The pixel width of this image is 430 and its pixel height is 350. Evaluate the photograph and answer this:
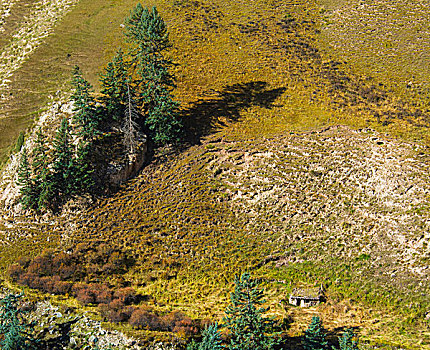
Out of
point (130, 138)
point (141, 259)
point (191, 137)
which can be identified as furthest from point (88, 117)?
point (141, 259)

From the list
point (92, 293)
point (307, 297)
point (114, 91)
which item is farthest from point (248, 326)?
point (114, 91)

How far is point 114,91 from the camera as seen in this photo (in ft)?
155

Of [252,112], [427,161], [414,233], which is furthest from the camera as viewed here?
[252,112]

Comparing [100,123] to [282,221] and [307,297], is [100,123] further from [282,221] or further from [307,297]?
[307,297]

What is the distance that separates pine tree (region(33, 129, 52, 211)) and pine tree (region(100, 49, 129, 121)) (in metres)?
8.56

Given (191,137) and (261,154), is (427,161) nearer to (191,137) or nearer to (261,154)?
(261,154)

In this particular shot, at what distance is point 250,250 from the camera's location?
3925 cm

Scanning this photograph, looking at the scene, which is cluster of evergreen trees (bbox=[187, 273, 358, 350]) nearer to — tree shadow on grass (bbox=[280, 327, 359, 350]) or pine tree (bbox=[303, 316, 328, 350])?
pine tree (bbox=[303, 316, 328, 350])

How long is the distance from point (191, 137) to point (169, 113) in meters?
4.75

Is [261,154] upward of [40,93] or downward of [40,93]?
downward

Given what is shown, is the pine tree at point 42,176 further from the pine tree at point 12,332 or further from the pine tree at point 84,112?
the pine tree at point 12,332

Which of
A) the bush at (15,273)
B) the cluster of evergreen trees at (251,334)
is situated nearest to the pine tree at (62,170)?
the bush at (15,273)

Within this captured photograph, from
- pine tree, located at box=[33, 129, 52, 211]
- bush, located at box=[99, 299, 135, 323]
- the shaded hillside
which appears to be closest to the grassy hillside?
the shaded hillside

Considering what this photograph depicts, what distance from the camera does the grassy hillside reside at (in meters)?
35.2
